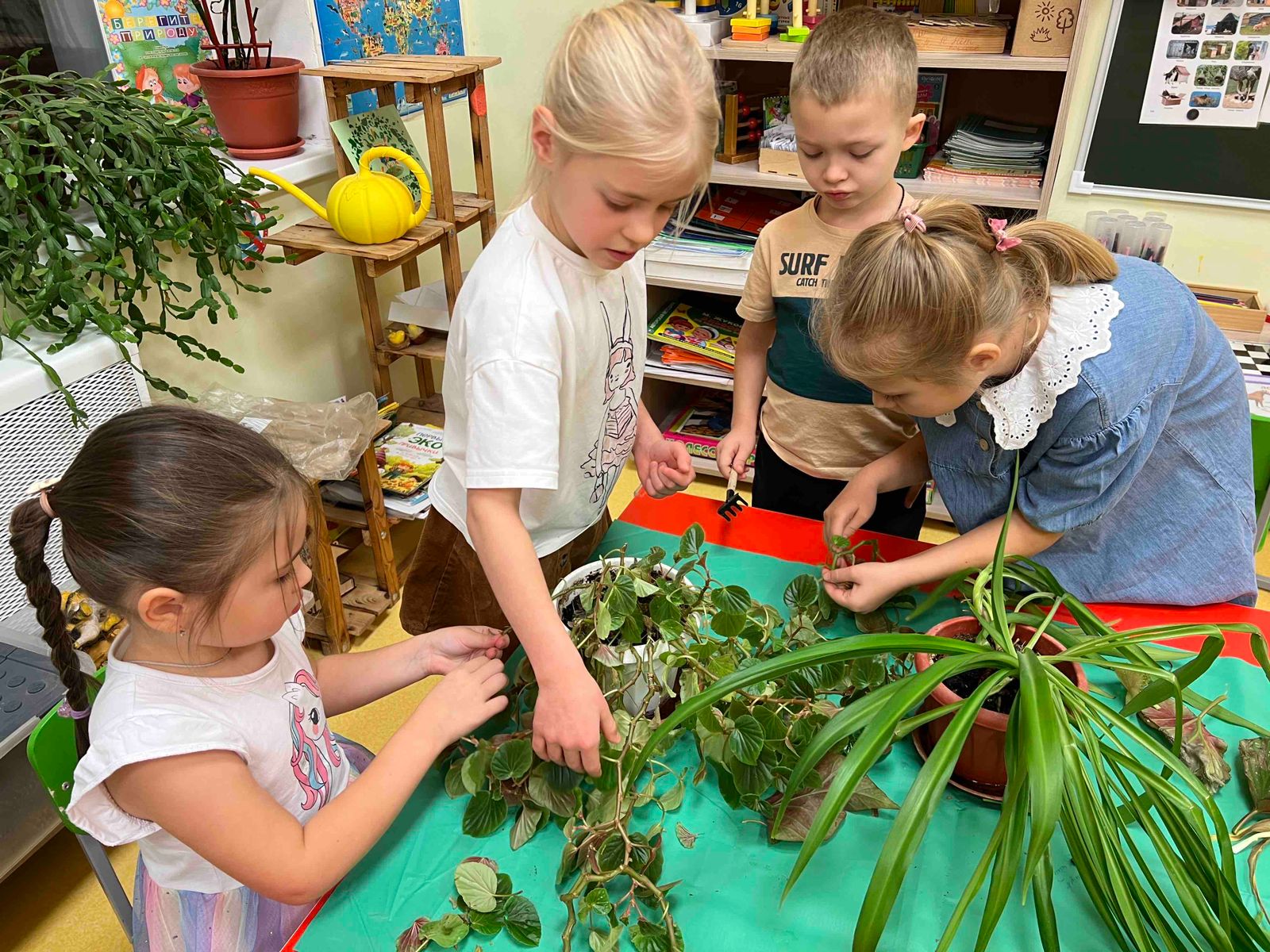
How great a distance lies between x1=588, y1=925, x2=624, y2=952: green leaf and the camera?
73cm

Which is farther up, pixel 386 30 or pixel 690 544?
pixel 386 30

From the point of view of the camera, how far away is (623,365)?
3.73 feet

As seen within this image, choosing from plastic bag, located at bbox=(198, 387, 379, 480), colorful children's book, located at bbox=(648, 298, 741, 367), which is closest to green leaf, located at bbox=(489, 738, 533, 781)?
plastic bag, located at bbox=(198, 387, 379, 480)

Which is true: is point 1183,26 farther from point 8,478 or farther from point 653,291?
point 8,478

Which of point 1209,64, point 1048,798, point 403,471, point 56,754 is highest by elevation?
point 1209,64

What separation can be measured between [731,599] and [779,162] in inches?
66.4

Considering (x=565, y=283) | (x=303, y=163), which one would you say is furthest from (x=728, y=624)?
(x=303, y=163)

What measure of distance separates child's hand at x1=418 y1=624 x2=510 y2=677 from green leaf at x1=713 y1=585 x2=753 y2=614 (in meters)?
0.25

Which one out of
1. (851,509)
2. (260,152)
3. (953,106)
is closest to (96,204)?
(260,152)

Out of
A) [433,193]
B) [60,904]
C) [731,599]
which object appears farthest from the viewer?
[433,193]

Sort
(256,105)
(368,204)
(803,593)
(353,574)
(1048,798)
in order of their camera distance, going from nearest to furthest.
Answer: (1048,798), (803,593), (368,204), (256,105), (353,574)

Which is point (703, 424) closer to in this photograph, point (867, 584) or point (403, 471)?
point (403, 471)

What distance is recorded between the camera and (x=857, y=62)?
133 cm

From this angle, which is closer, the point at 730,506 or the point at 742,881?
the point at 742,881
